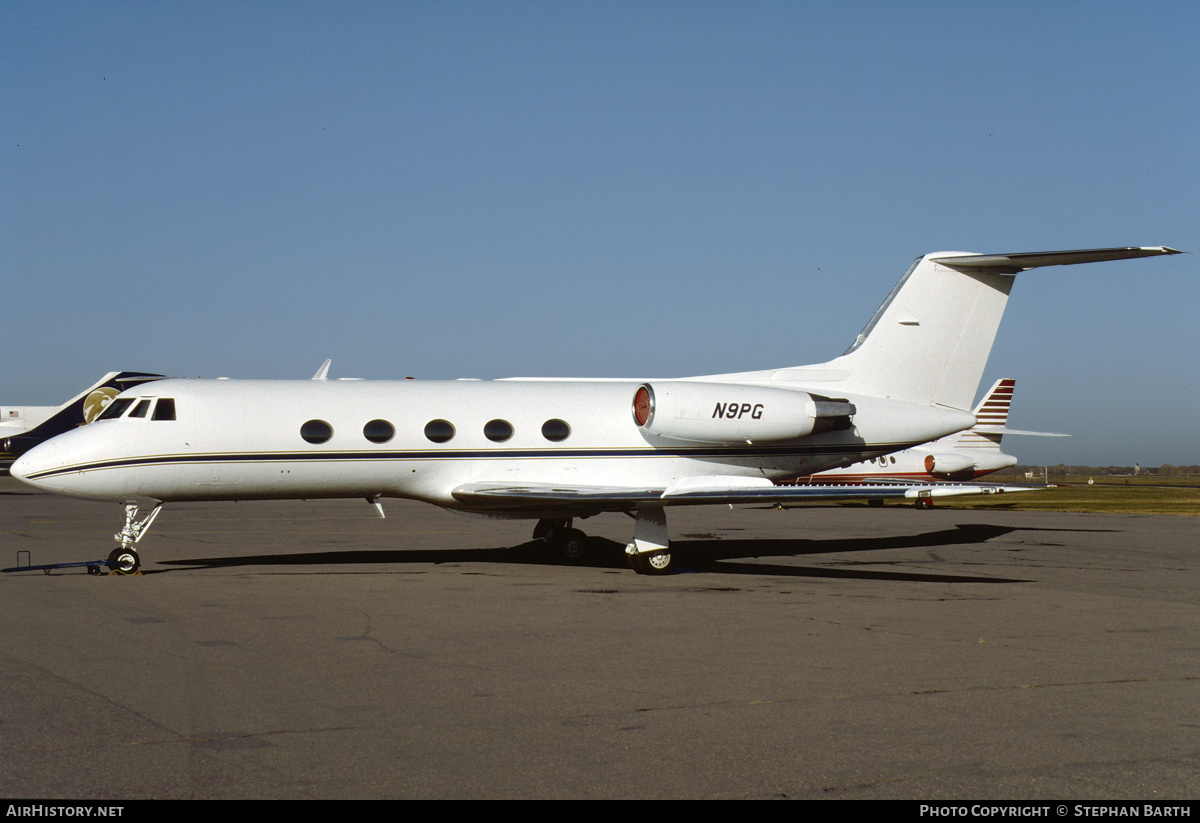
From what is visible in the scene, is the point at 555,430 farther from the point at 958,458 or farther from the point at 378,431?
the point at 958,458

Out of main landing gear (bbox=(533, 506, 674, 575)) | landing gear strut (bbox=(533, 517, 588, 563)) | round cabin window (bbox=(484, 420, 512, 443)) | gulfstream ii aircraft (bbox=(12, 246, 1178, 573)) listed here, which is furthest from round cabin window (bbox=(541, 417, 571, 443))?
main landing gear (bbox=(533, 506, 674, 575))

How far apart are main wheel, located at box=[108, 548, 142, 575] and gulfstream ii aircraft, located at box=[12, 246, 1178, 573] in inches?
1.2

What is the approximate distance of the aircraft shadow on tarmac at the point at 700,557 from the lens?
15.6 m

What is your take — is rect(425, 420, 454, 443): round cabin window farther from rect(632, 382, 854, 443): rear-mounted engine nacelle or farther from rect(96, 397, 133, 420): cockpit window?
rect(96, 397, 133, 420): cockpit window

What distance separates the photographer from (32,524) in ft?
83.3

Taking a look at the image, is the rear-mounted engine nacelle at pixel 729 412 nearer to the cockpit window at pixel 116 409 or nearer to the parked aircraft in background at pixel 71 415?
the cockpit window at pixel 116 409

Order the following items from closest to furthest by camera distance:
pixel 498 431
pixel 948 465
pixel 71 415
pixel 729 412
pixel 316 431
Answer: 1. pixel 316 431
2. pixel 498 431
3. pixel 729 412
4. pixel 948 465
5. pixel 71 415

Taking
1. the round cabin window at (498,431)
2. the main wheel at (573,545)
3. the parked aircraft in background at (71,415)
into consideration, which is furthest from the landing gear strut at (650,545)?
the parked aircraft in background at (71,415)

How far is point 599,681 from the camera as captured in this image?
307 inches

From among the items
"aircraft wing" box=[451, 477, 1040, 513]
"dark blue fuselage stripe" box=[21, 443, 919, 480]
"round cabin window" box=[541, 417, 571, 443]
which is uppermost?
"round cabin window" box=[541, 417, 571, 443]

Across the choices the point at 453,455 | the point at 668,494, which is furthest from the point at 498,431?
the point at 668,494

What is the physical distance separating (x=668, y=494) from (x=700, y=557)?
3674mm

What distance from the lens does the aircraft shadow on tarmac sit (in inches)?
614

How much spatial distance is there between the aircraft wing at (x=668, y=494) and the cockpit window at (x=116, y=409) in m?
5.12
